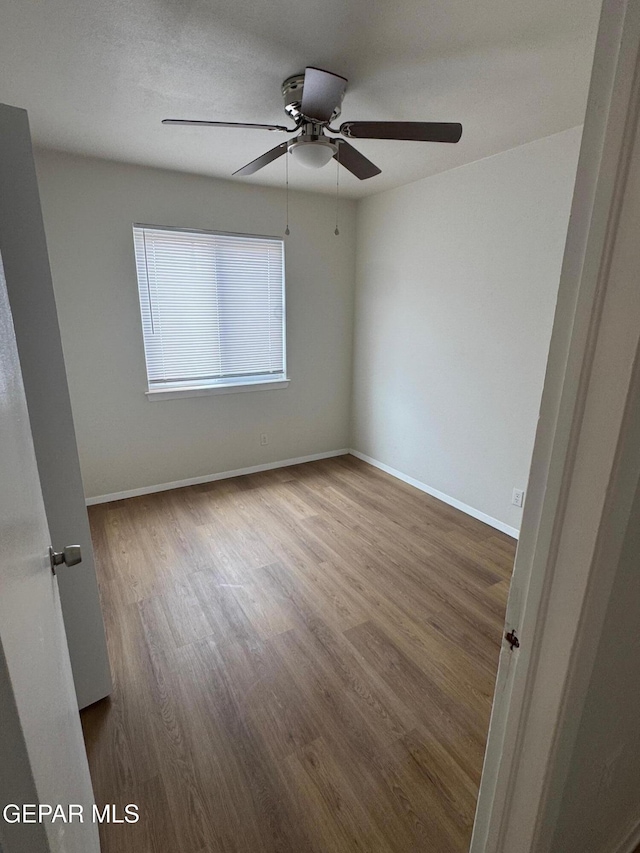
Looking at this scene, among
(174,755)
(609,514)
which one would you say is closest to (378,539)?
(174,755)

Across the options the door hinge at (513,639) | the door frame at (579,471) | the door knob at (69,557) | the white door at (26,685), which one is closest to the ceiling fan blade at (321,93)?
the door frame at (579,471)

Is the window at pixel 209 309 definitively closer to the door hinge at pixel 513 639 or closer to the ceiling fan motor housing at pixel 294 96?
the ceiling fan motor housing at pixel 294 96

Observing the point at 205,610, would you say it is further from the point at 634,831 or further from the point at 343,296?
the point at 343,296

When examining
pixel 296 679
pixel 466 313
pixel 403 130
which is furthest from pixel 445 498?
pixel 403 130

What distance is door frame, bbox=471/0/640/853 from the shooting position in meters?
0.52

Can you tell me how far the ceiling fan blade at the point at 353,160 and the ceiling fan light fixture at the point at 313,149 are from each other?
42 mm

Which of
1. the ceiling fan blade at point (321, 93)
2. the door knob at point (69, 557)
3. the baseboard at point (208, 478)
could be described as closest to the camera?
the door knob at point (69, 557)

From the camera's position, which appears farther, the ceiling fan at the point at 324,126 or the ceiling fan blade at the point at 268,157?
the ceiling fan blade at the point at 268,157

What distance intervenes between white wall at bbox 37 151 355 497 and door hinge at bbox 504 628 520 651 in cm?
309

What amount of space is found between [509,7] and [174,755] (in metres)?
2.72

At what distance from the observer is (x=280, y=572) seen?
239cm

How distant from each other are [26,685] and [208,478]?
10.9 ft

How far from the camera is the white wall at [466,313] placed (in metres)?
2.44

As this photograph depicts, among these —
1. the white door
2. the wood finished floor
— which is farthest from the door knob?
the wood finished floor
